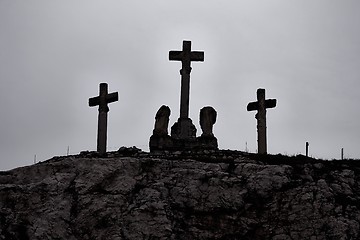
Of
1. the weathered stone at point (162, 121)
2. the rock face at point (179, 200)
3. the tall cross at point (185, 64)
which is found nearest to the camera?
the rock face at point (179, 200)

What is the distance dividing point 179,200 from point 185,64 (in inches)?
310

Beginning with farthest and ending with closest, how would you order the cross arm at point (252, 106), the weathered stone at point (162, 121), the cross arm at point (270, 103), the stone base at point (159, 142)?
the cross arm at point (252, 106)
the cross arm at point (270, 103)
the weathered stone at point (162, 121)
the stone base at point (159, 142)

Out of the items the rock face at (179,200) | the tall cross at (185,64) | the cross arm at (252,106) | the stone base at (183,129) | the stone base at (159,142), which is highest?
the tall cross at (185,64)

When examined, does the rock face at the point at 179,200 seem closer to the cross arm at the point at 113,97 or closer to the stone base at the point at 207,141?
the stone base at the point at 207,141

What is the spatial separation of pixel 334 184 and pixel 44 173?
26.8 ft

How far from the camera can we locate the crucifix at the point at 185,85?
73.1ft

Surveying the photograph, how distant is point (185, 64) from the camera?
23047 mm

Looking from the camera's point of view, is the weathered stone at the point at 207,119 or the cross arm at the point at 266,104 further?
the cross arm at the point at 266,104

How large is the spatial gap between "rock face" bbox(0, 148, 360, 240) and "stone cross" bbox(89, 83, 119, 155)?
4526 millimetres

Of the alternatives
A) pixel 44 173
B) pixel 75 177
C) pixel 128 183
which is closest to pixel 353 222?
pixel 128 183

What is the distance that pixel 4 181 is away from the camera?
1783 cm

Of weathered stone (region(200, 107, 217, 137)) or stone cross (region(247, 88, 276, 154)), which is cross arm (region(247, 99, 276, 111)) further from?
weathered stone (region(200, 107, 217, 137))

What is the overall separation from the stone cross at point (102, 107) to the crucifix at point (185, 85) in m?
2.46

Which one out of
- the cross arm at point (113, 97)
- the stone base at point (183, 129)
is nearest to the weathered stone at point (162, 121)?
the stone base at point (183, 129)
